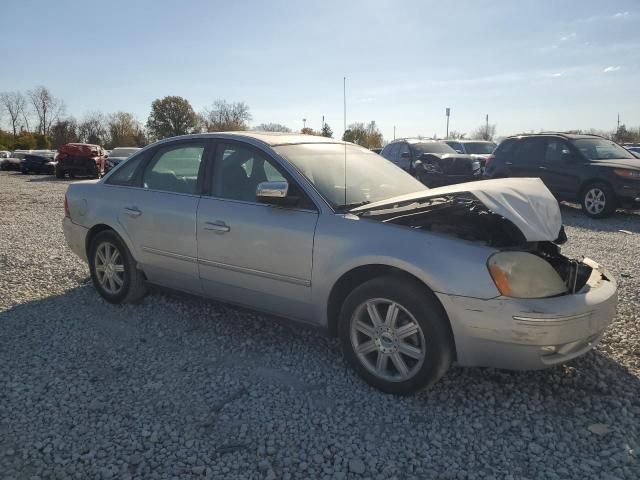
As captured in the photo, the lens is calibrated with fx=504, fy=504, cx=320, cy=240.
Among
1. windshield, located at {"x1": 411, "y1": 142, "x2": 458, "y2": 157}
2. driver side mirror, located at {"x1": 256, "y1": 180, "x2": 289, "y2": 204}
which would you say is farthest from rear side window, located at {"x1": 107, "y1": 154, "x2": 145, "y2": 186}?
windshield, located at {"x1": 411, "y1": 142, "x2": 458, "y2": 157}

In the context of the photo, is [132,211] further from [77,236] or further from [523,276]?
[523,276]

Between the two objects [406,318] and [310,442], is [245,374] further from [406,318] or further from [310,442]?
[406,318]

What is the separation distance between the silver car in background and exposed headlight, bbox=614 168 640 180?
745cm

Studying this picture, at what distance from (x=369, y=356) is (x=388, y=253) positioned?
2.27 feet

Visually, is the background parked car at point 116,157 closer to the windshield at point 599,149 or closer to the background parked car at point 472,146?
the background parked car at point 472,146

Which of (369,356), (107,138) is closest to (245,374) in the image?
(369,356)

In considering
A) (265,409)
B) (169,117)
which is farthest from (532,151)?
(169,117)

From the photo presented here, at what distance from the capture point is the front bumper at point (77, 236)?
192 inches

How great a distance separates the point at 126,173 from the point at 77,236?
Result: 2.80 feet

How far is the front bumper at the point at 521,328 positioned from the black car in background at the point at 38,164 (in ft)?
102

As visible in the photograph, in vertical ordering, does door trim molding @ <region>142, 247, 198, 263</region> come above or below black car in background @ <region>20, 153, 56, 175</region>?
below

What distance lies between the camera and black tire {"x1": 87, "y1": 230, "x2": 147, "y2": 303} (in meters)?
4.55

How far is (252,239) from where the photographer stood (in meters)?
3.60

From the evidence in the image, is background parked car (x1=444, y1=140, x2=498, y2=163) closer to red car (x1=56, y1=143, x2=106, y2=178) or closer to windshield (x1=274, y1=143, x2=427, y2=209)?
windshield (x1=274, y1=143, x2=427, y2=209)
